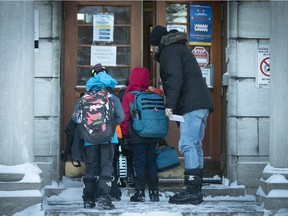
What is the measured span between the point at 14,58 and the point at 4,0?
681mm

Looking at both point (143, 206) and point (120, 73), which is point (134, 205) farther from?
point (120, 73)

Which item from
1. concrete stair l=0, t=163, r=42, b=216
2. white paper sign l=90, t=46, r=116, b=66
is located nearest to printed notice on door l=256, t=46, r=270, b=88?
white paper sign l=90, t=46, r=116, b=66

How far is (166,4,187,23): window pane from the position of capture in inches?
343

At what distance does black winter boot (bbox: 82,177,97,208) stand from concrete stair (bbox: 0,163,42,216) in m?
0.52

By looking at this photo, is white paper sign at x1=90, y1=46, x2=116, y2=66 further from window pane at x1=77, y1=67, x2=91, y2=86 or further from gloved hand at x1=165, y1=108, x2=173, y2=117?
gloved hand at x1=165, y1=108, x2=173, y2=117

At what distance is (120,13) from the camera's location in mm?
8680

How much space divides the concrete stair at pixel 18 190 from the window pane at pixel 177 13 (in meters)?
3.05

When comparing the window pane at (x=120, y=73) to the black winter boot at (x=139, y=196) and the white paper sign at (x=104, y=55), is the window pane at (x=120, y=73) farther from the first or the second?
the black winter boot at (x=139, y=196)

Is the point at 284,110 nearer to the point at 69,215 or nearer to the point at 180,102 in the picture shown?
the point at 180,102

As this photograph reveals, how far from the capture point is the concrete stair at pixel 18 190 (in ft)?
22.7

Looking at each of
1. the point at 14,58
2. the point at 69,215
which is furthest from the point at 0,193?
the point at 14,58

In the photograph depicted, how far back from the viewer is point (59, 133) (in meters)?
8.30

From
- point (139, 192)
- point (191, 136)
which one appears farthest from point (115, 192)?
point (191, 136)

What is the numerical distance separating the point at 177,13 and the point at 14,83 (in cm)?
276
